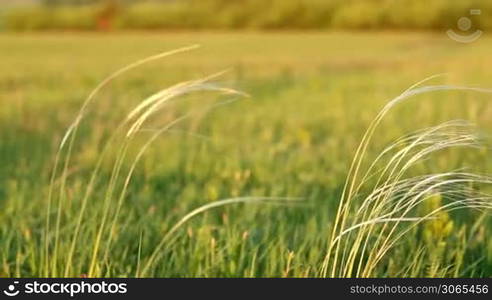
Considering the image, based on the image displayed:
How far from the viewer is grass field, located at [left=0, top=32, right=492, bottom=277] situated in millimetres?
2264

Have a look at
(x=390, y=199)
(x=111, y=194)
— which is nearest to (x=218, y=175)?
(x=111, y=194)

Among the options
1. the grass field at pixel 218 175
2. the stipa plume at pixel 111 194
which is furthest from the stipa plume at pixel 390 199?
the stipa plume at pixel 111 194

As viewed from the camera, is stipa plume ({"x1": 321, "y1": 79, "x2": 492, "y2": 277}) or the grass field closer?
stipa plume ({"x1": 321, "y1": 79, "x2": 492, "y2": 277})

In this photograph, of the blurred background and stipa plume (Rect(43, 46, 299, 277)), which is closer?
stipa plume (Rect(43, 46, 299, 277))

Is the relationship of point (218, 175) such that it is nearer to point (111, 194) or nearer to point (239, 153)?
point (239, 153)

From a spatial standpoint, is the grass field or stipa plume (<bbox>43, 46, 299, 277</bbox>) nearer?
stipa plume (<bbox>43, 46, 299, 277</bbox>)

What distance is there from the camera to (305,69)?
12.1 m

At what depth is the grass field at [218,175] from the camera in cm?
226

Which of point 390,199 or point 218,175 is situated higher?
point 218,175

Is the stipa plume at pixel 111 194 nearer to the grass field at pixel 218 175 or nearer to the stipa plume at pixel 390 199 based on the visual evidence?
the grass field at pixel 218 175

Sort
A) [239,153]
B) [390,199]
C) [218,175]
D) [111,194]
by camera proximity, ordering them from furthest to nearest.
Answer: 1. [239,153]
2. [218,175]
3. [111,194]
4. [390,199]

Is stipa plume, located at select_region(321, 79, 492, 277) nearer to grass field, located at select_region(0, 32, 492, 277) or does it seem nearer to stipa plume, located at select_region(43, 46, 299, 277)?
grass field, located at select_region(0, 32, 492, 277)

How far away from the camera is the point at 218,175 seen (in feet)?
11.8

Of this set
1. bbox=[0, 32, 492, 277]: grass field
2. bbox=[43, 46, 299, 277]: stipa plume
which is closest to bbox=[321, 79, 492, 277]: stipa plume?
bbox=[0, 32, 492, 277]: grass field
